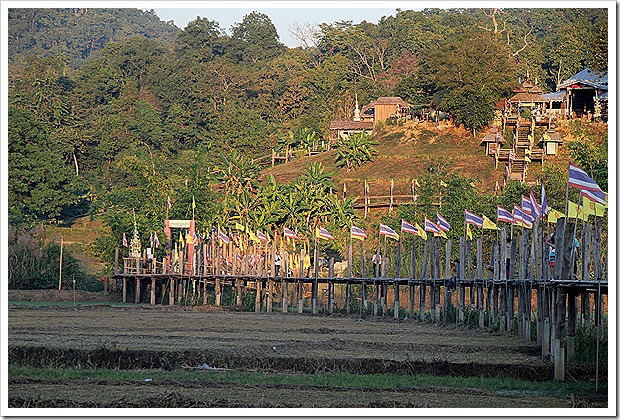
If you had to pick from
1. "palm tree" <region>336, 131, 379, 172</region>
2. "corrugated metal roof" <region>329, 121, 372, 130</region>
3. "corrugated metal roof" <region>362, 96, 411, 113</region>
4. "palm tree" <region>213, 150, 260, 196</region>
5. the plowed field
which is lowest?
the plowed field

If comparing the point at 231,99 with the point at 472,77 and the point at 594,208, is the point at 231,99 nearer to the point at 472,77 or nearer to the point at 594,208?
the point at 472,77

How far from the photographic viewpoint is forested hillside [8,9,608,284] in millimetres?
63469

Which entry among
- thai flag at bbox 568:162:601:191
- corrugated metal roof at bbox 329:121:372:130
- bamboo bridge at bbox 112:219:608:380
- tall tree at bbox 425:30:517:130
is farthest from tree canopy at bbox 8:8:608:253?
thai flag at bbox 568:162:601:191

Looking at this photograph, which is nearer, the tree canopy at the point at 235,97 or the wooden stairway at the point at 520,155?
the tree canopy at the point at 235,97

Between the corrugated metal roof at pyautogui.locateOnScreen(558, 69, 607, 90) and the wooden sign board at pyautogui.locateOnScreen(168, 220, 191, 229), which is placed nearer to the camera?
the wooden sign board at pyautogui.locateOnScreen(168, 220, 191, 229)

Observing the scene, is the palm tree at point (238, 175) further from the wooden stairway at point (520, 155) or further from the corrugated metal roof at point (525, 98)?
the corrugated metal roof at point (525, 98)

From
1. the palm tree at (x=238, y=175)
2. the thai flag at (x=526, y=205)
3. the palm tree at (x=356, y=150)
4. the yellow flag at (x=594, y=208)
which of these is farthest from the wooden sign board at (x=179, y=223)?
the yellow flag at (x=594, y=208)

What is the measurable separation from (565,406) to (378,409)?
9.41ft

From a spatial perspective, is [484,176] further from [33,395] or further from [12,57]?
[12,57]

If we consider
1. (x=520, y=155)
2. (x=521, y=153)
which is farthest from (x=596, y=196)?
(x=521, y=153)

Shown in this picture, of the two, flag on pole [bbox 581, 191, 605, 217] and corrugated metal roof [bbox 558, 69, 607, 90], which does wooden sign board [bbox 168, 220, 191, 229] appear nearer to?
corrugated metal roof [bbox 558, 69, 607, 90]

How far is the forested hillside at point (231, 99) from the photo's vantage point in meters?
63.5

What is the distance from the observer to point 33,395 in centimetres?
1869

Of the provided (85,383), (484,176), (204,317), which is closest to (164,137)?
(484,176)
